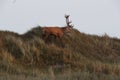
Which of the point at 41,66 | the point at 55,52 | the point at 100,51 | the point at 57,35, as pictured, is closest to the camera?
the point at 41,66

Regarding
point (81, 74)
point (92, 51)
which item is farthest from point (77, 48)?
point (81, 74)

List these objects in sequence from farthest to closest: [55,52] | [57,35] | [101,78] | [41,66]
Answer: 1. [57,35]
2. [55,52]
3. [41,66]
4. [101,78]

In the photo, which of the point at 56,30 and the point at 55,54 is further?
the point at 56,30

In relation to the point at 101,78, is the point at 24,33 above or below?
above

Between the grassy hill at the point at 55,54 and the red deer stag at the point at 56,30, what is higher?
the red deer stag at the point at 56,30

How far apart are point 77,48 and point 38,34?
95.0 inches

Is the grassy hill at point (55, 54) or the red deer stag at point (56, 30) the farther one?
the red deer stag at point (56, 30)

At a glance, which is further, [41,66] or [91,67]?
[41,66]

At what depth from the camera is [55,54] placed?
2653 cm

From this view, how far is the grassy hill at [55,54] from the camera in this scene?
2217 cm

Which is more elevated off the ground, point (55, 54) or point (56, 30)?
point (56, 30)

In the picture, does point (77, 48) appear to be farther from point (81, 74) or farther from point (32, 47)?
point (81, 74)

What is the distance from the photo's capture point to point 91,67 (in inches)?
908

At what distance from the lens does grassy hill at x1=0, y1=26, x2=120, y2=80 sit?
2217 cm
